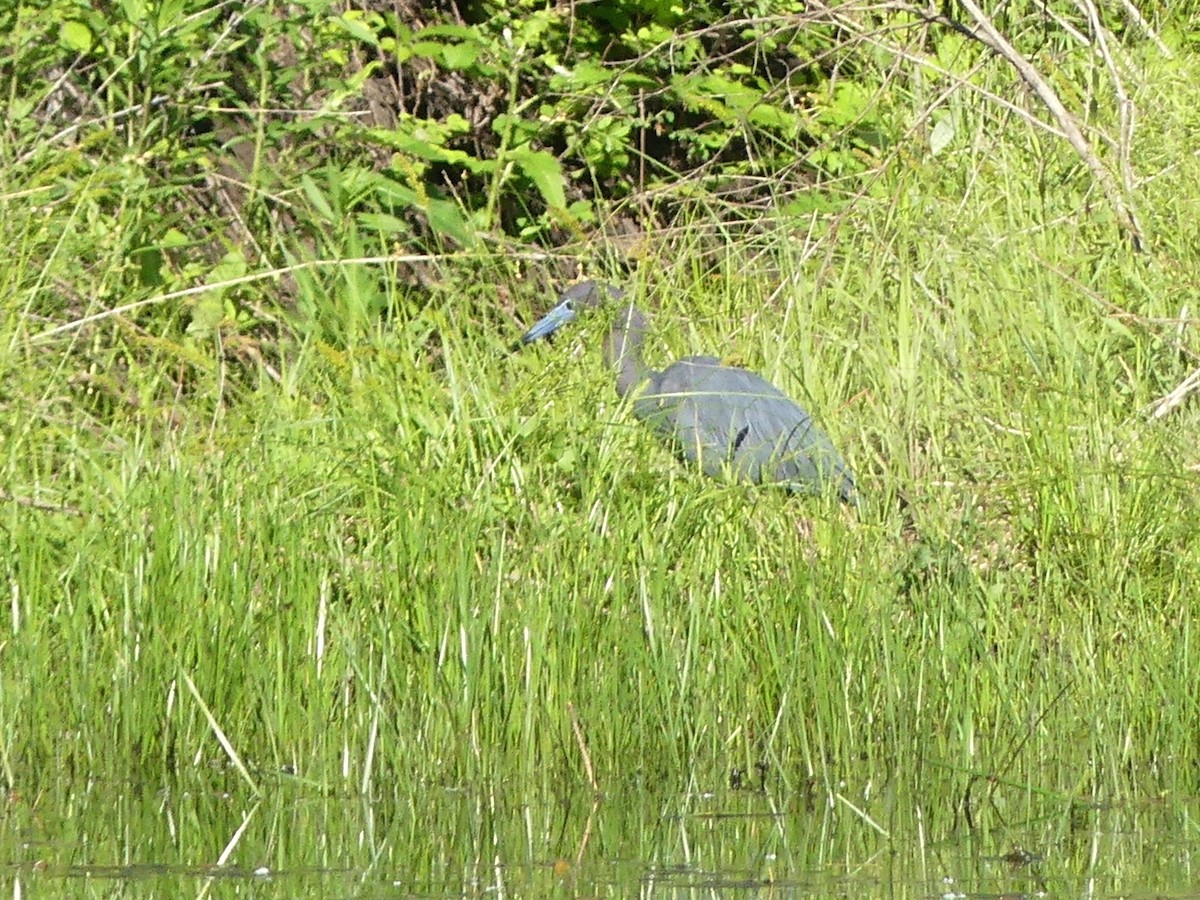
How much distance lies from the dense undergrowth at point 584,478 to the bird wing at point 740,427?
11cm

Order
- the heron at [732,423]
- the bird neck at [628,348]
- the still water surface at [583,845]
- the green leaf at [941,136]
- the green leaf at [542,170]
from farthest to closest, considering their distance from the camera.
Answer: the green leaf at [941,136]
the green leaf at [542,170]
the bird neck at [628,348]
the heron at [732,423]
the still water surface at [583,845]

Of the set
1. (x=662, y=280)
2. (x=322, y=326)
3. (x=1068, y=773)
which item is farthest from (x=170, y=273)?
(x=1068, y=773)

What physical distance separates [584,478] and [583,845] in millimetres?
1439

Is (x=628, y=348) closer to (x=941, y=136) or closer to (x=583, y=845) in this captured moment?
(x=941, y=136)

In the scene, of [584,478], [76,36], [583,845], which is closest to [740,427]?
[584,478]

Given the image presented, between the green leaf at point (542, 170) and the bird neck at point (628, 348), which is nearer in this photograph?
the bird neck at point (628, 348)

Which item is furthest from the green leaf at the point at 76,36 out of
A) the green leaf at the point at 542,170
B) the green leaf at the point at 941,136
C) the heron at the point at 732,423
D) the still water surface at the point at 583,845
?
the still water surface at the point at 583,845

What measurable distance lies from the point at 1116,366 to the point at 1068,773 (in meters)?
1.95

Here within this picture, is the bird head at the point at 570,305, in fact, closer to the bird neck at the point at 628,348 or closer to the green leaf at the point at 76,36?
the bird neck at the point at 628,348

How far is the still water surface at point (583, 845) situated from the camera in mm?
2969

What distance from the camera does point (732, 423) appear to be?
505cm

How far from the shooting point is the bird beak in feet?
18.9

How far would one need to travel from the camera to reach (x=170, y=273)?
5.89 m

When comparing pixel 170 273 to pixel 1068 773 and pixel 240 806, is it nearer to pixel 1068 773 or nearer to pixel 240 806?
pixel 240 806
